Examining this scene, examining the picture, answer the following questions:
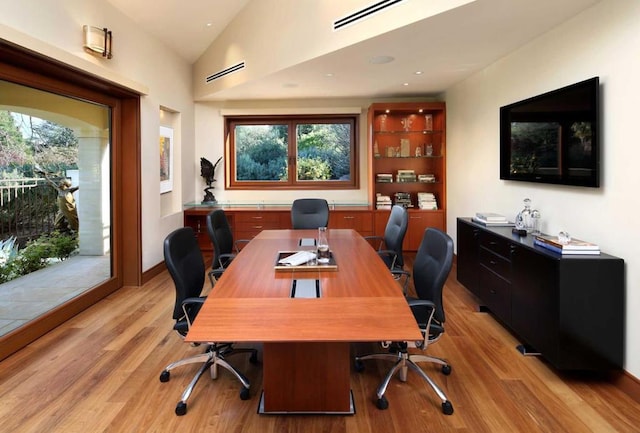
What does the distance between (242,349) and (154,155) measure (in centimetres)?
339

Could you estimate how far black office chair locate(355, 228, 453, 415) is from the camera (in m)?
2.39

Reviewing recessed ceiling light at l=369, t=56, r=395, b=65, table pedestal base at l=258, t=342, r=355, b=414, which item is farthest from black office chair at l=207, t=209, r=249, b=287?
recessed ceiling light at l=369, t=56, r=395, b=65

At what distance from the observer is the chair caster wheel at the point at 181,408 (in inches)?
92.1

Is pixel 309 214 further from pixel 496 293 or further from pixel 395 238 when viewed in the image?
pixel 496 293

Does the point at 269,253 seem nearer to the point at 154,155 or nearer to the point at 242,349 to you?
the point at 242,349

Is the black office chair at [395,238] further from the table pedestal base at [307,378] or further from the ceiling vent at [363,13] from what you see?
the ceiling vent at [363,13]

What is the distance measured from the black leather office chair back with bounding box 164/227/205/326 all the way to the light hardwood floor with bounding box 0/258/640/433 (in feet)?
1.68

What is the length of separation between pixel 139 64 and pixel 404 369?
457cm

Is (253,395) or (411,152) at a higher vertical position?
(411,152)

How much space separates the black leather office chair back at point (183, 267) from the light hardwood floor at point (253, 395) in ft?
1.68

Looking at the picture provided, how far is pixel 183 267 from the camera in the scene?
2674 mm

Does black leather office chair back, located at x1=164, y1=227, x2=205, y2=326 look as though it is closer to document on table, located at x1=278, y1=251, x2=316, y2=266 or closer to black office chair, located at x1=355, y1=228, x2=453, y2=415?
document on table, located at x1=278, y1=251, x2=316, y2=266

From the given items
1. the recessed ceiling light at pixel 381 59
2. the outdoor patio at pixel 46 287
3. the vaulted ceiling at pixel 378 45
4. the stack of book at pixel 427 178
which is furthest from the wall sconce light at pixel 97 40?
the stack of book at pixel 427 178

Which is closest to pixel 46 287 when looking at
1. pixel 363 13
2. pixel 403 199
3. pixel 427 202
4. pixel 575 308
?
pixel 363 13
